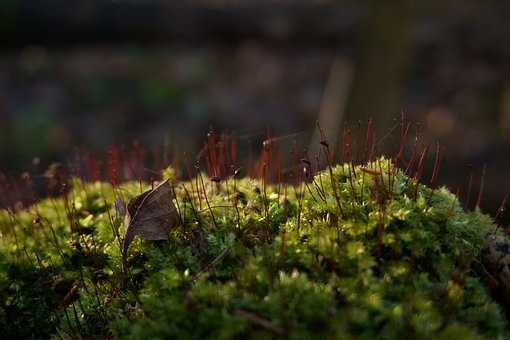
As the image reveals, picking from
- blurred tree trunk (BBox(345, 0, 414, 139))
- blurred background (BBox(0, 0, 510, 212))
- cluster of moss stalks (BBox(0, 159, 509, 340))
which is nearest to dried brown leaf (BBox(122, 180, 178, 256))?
cluster of moss stalks (BBox(0, 159, 509, 340))

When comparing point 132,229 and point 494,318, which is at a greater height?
point 132,229

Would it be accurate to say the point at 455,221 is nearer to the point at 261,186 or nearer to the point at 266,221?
the point at 266,221

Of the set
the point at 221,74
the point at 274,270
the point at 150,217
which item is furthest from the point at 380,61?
the point at 274,270

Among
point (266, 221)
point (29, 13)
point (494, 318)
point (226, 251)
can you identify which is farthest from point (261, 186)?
point (29, 13)

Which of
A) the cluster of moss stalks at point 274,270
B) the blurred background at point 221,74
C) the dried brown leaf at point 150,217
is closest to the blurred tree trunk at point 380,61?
the blurred background at point 221,74

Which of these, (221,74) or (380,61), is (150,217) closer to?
(380,61)

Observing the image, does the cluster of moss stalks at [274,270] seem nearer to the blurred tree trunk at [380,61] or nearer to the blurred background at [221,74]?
the blurred tree trunk at [380,61]
